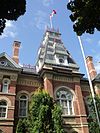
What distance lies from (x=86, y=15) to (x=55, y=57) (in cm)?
1721

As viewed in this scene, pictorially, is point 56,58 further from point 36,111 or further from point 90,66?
point 36,111

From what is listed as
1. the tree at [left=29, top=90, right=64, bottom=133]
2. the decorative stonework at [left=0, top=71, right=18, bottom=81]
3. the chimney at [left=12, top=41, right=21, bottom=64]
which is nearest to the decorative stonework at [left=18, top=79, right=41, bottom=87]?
the decorative stonework at [left=0, top=71, right=18, bottom=81]

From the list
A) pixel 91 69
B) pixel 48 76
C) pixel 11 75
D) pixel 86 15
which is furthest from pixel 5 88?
pixel 86 15

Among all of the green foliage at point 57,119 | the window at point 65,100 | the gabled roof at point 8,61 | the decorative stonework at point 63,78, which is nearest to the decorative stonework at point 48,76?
the decorative stonework at point 63,78

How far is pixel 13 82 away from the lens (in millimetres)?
22016

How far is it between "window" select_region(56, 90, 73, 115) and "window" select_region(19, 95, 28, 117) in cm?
358

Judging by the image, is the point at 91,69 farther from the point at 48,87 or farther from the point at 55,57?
the point at 48,87

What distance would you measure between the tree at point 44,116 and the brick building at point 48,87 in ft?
8.00

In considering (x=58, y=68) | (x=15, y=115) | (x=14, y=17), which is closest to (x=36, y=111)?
(x=15, y=115)

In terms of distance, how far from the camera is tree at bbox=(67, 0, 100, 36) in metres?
8.98

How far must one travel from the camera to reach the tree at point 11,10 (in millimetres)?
8578

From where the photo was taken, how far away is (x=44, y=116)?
18.2 metres

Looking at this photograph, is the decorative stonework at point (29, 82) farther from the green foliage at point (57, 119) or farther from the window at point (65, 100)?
the green foliage at point (57, 119)

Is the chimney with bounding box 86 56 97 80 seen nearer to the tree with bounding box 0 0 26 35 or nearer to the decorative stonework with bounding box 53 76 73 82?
the decorative stonework with bounding box 53 76 73 82
